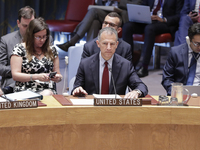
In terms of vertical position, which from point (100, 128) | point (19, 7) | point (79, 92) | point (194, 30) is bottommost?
point (100, 128)

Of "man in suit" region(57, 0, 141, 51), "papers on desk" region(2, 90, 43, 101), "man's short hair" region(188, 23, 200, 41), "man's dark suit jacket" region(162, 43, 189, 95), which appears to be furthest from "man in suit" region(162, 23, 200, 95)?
"man in suit" region(57, 0, 141, 51)

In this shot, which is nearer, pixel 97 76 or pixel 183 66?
pixel 97 76

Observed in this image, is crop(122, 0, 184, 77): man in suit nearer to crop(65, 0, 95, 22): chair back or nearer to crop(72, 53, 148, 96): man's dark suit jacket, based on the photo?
crop(65, 0, 95, 22): chair back

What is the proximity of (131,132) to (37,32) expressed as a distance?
126 cm

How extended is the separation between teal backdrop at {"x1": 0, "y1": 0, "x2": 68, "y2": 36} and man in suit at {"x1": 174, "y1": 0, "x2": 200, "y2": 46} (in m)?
2.85

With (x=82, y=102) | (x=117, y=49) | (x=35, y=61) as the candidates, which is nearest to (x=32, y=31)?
(x=35, y=61)

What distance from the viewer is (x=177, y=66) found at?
116 inches

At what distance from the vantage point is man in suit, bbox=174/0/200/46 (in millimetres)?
4625

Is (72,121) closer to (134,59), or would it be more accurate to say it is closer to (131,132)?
(131,132)

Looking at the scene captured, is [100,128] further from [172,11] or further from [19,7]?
[19,7]

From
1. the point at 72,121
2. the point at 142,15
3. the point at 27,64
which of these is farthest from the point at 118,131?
the point at 142,15

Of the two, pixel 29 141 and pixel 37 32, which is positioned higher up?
pixel 37 32

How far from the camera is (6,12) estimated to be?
630cm

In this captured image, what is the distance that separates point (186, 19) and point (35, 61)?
254 centimetres
